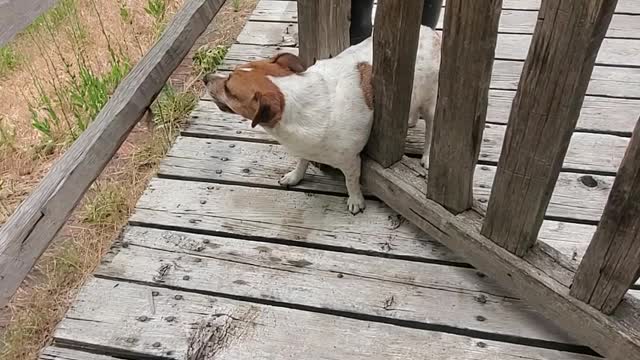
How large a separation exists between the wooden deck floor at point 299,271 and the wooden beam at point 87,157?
0.91ft

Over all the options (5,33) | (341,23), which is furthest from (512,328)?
(5,33)

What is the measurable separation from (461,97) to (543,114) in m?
0.27

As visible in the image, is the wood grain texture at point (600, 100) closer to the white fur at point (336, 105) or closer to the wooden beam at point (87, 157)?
the white fur at point (336, 105)

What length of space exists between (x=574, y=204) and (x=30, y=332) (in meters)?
1.90

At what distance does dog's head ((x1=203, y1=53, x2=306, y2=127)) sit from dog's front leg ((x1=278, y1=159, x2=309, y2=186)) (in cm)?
49

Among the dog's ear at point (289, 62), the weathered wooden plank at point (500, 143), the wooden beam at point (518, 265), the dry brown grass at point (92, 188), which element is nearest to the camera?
the wooden beam at point (518, 265)

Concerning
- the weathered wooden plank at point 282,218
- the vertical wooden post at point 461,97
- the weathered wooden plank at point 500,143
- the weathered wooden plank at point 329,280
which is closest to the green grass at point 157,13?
the weathered wooden plank at point 500,143

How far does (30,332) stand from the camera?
2.09m

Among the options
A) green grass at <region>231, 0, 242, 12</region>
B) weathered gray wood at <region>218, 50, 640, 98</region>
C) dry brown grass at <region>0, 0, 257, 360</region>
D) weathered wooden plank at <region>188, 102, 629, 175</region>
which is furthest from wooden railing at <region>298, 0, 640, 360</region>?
green grass at <region>231, 0, 242, 12</region>

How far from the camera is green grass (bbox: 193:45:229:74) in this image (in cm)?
318

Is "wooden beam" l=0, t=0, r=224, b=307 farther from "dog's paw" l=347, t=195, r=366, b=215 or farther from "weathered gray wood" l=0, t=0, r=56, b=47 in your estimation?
"dog's paw" l=347, t=195, r=366, b=215

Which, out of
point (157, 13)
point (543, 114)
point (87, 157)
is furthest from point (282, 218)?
point (157, 13)

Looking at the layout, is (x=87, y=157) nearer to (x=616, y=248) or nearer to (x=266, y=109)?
(x=266, y=109)

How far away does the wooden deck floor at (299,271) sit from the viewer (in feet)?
6.42
